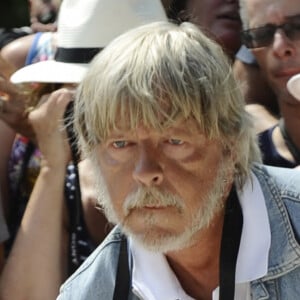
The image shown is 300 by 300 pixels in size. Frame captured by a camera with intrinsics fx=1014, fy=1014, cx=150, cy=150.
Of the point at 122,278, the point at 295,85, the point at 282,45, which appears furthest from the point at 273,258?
the point at 282,45

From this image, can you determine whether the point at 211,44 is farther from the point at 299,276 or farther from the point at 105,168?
the point at 299,276

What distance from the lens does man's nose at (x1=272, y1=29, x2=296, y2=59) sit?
280cm

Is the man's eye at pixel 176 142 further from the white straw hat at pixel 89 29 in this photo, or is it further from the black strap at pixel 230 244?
the white straw hat at pixel 89 29

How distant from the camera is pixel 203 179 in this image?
7.03ft

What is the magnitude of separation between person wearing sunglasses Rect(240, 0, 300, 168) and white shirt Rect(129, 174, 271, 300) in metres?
0.64

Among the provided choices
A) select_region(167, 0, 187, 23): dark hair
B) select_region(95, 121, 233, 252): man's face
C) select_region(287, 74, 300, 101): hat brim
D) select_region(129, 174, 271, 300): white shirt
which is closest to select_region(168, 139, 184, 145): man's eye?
select_region(95, 121, 233, 252): man's face

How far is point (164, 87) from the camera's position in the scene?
2.05m

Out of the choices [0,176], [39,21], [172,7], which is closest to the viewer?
[0,176]


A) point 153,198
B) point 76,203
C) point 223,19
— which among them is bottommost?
point 76,203

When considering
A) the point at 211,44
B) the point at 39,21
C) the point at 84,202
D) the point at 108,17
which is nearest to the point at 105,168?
the point at 211,44

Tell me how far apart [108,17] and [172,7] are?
1.56 ft

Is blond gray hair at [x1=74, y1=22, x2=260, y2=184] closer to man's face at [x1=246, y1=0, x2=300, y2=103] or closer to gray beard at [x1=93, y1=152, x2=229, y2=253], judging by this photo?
gray beard at [x1=93, y1=152, x2=229, y2=253]

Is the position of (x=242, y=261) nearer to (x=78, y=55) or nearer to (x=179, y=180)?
(x=179, y=180)

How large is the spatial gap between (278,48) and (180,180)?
0.86 meters
